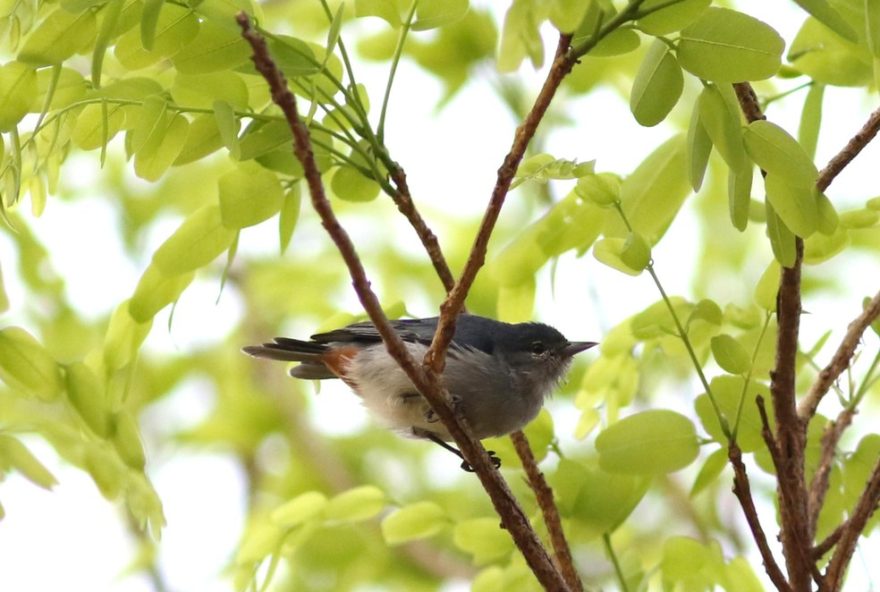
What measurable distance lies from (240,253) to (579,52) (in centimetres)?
440

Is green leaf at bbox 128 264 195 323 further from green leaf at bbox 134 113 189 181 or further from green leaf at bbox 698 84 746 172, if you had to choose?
green leaf at bbox 698 84 746 172

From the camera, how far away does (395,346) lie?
1935 mm

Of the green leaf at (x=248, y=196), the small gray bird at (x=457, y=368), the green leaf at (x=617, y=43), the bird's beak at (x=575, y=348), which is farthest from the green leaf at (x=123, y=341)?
the bird's beak at (x=575, y=348)

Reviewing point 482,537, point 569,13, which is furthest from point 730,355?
point 569,13

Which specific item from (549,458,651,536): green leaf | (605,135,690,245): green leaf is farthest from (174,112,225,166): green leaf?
(549,458,651,536): green leaf

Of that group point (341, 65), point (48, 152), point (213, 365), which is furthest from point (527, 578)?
point (213, 365)

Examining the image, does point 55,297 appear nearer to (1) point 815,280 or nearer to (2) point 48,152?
(2) point 48,152

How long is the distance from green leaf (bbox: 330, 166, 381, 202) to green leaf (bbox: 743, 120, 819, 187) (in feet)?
2.98

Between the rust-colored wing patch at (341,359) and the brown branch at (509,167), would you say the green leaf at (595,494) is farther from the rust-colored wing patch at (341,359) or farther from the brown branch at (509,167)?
the rust-colored wing patch at (341,359)

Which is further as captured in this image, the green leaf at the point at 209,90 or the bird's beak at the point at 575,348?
the bird's beak at the point at 575,348

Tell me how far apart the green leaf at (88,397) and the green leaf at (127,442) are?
3cm

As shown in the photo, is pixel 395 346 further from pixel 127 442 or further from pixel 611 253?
pixel 127 442

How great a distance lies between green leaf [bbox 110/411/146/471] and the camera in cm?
238

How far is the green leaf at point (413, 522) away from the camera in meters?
2.86
